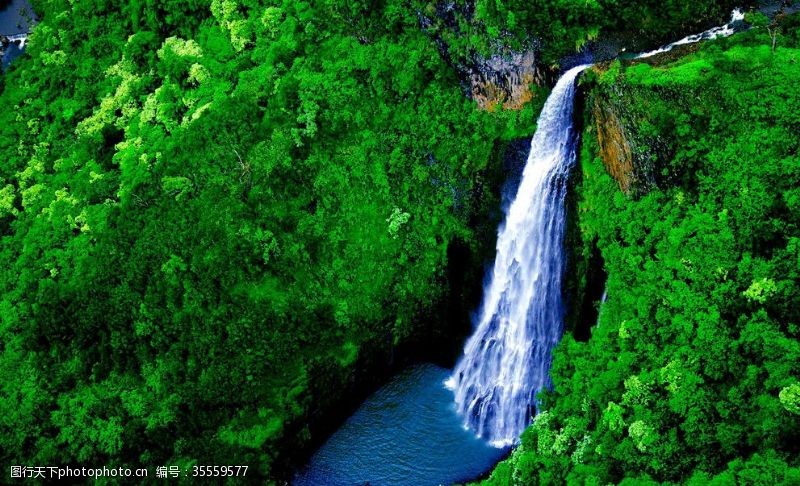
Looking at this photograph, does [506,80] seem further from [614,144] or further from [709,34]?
[709,34]

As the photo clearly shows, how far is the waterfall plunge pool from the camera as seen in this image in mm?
19016

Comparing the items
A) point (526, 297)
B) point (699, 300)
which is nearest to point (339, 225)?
point (526, 297)

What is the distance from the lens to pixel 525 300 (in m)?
19.3

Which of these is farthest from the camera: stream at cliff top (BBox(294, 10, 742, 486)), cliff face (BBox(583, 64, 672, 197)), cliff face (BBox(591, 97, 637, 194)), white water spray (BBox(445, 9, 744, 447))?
stream at cliff top (BBox(294, 10, 742, 486))

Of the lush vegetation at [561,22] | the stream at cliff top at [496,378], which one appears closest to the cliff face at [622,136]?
the stream at cliff top at [496,378]

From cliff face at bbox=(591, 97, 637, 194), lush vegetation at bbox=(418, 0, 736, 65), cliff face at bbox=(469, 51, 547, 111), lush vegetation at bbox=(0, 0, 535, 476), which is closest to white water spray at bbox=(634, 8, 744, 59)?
lush vegetation at bbox=(418, 0, 736, 65)

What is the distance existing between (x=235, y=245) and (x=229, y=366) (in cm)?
293

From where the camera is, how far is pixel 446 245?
20.2m

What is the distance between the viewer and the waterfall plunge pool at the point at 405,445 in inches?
749

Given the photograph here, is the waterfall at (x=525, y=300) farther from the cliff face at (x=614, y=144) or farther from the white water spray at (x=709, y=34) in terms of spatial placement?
the white water spray at (x=709, y=34)

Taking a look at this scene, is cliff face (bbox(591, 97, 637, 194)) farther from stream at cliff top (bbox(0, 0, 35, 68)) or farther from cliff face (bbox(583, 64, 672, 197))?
stream at cliff top (bbox(0, 0, 35, 68))

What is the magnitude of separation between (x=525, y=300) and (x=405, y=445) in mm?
4496

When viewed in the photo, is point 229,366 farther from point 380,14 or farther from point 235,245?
point 380,14

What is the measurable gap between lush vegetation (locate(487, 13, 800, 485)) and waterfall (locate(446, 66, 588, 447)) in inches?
67.7
